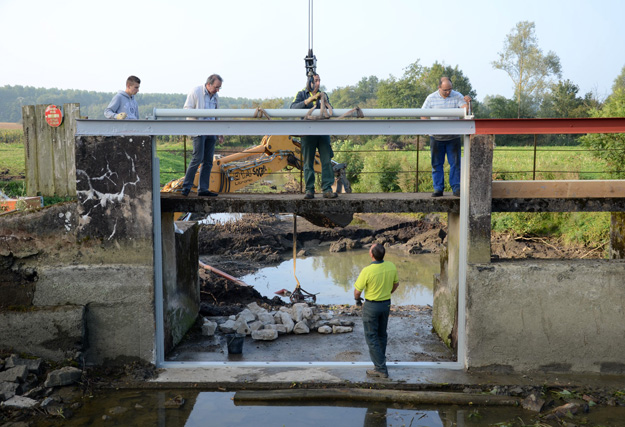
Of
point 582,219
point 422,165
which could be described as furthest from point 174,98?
point 582,219

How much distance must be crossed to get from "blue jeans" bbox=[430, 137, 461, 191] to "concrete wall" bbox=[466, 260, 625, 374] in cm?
146

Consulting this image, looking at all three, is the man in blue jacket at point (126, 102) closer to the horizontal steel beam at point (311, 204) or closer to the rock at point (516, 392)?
the horizontal steel beam at point (311, 204)

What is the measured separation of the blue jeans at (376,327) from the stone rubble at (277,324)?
2.11m

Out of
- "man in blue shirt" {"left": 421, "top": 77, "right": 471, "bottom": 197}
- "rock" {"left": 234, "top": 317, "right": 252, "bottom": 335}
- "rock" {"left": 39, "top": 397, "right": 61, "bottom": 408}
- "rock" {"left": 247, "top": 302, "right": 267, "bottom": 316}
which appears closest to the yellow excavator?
"rock" {"left": 247, "top": 302, "right": 267, "bottom": 316}

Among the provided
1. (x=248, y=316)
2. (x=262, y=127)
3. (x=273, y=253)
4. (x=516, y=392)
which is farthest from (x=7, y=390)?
(x=273, y=253)

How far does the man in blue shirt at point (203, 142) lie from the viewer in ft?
27.2

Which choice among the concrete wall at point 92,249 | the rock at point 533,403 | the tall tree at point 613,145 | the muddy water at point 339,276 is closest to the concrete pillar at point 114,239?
the concrete wall at point 92,249

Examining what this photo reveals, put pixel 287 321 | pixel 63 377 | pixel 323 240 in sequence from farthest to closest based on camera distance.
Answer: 1. pixel 323 240
2. pixel 287 321
3. pixel 63 377

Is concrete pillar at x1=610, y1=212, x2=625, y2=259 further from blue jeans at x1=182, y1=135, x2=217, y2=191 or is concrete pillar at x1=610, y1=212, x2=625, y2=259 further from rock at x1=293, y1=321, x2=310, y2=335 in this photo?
blue jeans at x1=182, y1=135, x2=217, y2=191

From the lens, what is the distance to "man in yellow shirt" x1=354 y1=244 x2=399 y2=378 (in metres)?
7.03

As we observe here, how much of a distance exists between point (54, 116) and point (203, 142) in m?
5.40

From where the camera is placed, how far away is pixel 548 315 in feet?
24.5

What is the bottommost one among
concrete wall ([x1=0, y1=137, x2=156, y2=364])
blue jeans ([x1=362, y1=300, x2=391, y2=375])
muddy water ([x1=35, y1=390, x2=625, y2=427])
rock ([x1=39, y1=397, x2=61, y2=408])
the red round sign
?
muddy water ([x1=35, y1=390, x2=625, y2=427])

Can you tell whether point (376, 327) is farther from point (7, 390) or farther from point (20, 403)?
point (7, 390)
